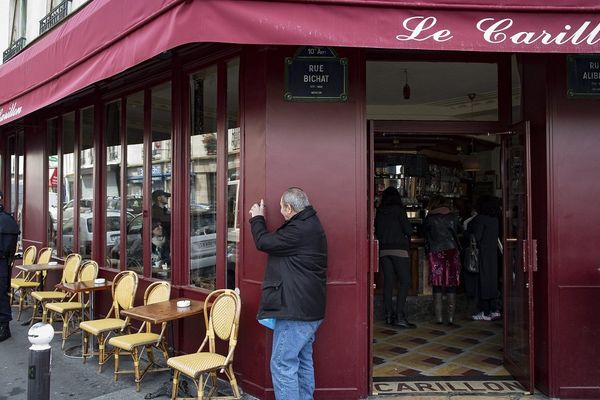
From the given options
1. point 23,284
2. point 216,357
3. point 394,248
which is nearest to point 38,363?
point 216,357

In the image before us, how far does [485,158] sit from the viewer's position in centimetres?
1210

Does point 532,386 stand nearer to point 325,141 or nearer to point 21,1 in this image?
point 325,141

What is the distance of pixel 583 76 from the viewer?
4293 millimetres

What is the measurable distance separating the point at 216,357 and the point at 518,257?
2.75 meters

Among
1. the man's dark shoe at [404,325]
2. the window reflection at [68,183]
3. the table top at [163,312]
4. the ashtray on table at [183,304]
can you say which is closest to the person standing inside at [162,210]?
the table top at [163,312]

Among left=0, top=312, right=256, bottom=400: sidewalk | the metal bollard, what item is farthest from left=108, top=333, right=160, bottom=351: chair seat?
the metal bollard

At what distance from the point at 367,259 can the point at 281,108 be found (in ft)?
4.65

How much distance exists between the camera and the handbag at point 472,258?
283 inches

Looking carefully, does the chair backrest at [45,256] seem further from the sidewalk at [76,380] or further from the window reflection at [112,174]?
the sidewalk at [76,380]

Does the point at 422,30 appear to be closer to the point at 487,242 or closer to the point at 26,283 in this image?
the point at 487,242

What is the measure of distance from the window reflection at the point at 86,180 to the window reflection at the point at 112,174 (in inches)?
15.6

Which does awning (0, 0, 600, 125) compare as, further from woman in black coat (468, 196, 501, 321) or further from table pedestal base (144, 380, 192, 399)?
woman in black coat (468, 196, 501, 321)

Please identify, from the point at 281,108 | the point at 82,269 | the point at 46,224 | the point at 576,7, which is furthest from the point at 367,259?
the point at 46,224

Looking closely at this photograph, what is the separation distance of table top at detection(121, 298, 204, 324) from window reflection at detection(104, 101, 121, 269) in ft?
7.48
